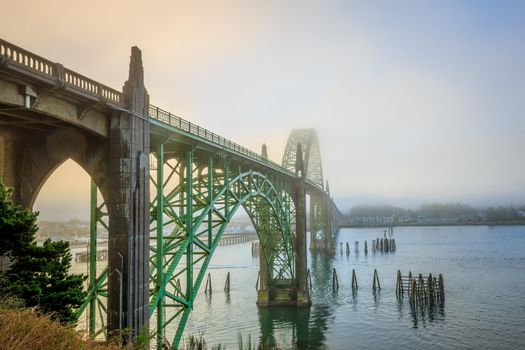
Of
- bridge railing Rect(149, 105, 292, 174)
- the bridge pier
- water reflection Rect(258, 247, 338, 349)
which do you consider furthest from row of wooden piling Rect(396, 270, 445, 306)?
bridge railing Rect(149, 105, 292, 174)

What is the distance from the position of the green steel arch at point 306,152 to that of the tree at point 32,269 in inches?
2938

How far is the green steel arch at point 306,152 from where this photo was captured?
92062 millimetres

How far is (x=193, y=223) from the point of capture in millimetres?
22578

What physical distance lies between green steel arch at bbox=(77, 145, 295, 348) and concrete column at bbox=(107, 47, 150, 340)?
982 mm

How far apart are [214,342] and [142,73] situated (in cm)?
2227

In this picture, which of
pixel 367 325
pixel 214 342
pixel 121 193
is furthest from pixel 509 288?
pixel 121 193

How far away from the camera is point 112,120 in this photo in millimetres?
16953

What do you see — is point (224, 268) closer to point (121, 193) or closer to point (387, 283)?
point (387, 283)

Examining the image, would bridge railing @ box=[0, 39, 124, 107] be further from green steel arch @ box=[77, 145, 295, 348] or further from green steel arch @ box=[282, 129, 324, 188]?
green steel arch @ box=[282, 129, 324, 188]

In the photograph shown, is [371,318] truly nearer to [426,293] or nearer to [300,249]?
[426,293]

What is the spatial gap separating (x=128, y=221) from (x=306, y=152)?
7946 centimetres

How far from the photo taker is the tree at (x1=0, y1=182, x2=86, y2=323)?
1238cm

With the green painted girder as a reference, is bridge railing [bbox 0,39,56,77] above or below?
above

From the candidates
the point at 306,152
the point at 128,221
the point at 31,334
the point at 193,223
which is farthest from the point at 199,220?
the point at 306,152
